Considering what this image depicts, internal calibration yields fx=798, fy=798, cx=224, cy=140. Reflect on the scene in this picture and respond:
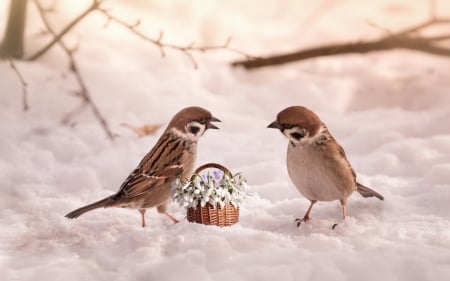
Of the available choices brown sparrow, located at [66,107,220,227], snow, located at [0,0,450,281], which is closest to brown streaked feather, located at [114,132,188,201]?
brown sparrow, located at [66,107,220,227]

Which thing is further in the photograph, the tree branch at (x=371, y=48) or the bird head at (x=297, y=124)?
the tree branch at (x=371, y=48)

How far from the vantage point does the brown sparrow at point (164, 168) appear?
7.55 ft

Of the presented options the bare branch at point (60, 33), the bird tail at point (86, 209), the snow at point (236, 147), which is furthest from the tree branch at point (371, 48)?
the bird tail at point (86, 209)

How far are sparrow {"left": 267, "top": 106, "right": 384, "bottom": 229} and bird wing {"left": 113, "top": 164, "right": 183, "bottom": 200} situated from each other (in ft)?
1.09

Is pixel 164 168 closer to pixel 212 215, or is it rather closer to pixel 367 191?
pixel 212 215

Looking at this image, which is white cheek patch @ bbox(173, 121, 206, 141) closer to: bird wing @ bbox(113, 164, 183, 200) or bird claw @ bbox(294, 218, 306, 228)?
bird wing @ bbox(113, 164, 183, 200)

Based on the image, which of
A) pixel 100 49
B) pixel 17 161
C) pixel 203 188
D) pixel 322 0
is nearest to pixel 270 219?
pixel 203 188

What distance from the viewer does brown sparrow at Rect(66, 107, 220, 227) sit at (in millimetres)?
2303

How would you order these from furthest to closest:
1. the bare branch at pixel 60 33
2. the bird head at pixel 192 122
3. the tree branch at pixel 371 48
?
the tree branch at pixel 371 48 → the bare branch at pixel 60 33 → the bird head at pixel 192 122

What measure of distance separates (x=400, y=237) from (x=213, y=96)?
4.32 feet

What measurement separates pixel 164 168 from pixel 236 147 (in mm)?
585

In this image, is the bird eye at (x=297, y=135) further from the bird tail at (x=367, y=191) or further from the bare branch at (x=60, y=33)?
the bare branch at (x=60, y=33)

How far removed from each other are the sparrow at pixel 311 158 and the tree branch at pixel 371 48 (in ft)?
3.67

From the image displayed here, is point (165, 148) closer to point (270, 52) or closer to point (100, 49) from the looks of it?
point (100, 49)
